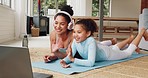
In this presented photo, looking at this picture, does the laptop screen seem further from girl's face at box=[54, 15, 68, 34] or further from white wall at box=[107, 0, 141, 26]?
white wall at box=[107, 0, 141, 26]

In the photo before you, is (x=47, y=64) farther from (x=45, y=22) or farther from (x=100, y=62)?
(x=45, y=22)

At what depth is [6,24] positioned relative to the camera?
4.08 meters

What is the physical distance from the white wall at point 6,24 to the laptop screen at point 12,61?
306cm

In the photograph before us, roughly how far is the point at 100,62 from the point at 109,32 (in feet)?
13.6

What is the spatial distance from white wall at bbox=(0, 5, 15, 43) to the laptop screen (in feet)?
10.0

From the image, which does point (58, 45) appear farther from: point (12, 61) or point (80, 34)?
point (12, 61)

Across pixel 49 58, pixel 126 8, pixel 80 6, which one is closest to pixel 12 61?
pixel 49 58

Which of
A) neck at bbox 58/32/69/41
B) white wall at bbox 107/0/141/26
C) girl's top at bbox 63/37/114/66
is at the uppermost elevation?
white wall at bbox 107/0/141/26

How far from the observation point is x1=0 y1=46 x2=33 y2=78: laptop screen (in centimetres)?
78

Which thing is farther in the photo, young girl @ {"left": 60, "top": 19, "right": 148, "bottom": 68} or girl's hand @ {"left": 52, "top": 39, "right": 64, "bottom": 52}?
girl's hand @ {"left": 52, "top": 39, "right": 64, "bottom": 52}

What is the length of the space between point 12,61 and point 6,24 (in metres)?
3.48

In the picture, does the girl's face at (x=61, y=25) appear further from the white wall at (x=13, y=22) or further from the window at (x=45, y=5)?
the window at (x=45, y=5)

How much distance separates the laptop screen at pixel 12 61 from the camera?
2.55ft

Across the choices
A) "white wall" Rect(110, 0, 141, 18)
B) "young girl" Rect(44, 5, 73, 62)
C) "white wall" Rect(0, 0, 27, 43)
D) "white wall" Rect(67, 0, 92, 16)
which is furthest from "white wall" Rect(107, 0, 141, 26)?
"young girl" Rect(44, 5, 73, 62)
